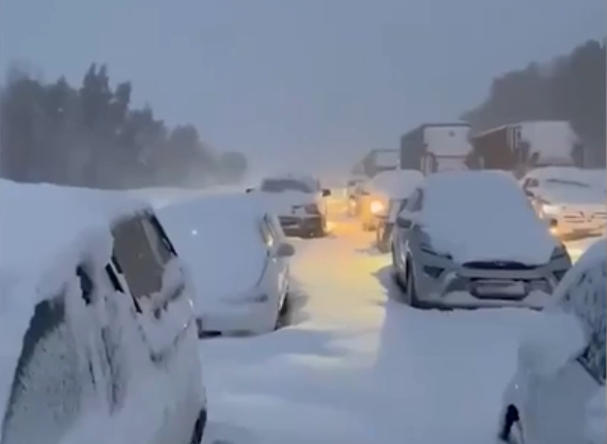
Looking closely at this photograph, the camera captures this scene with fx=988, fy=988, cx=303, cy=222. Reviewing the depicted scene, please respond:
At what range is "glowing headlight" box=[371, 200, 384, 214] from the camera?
9.58 metres

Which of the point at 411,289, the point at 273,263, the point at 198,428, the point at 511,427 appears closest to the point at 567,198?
the point at 411,289

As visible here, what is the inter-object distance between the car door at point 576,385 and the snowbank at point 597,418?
0.03 metres

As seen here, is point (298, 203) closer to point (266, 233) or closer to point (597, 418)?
point (266, 233)

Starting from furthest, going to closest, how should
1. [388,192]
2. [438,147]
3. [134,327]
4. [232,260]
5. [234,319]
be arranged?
[388,192], [438,147], [232,260], [234,319], [134,327]

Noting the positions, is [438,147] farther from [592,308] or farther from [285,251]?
[592,308]

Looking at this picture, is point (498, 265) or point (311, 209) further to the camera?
point (311, 209)

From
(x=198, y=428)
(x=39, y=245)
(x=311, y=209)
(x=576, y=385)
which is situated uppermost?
(x=39, y=245)

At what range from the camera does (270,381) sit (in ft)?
12.0

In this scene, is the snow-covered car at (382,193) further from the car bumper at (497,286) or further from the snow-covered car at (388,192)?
the car bumper at (497,286)

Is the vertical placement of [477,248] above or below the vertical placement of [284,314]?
above

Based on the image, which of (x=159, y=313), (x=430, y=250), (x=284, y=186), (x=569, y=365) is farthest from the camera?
(x=284, y=186)

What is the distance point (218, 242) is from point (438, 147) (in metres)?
2.85

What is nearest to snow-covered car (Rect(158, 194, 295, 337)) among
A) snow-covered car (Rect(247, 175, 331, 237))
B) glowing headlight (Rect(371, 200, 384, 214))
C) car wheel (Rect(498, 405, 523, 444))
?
car wheel (Rect(498, 405, 523, 444))

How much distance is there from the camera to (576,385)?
195 centimetres
